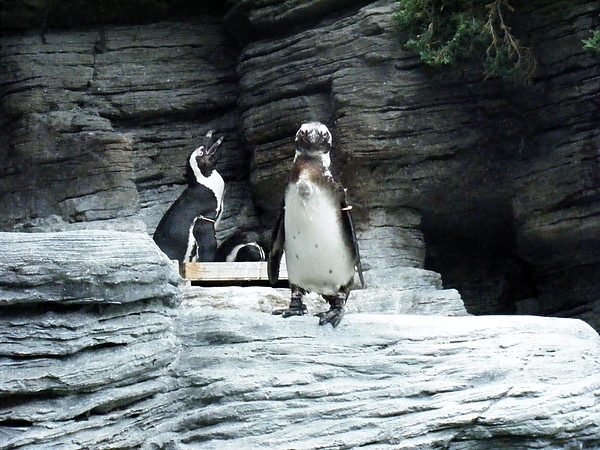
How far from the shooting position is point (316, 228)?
4.89m

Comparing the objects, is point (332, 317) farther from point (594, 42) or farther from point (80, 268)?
point (594, 42)

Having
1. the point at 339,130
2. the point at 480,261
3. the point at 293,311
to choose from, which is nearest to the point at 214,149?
the point at 339,130

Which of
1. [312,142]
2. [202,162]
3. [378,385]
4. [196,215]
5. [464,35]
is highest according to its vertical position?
[464,35]

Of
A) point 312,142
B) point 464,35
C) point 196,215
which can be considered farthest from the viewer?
point 196,215

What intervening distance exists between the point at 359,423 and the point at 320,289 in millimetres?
897

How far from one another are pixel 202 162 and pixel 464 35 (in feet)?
7.69

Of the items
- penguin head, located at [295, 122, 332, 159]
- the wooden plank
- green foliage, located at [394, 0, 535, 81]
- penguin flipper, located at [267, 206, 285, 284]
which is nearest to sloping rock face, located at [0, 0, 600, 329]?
green foliage, located at [394, 0, 535, 81]

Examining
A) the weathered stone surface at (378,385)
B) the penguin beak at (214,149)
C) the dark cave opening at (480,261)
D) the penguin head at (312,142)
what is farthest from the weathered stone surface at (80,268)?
Answer: the dark cave opening at (480,261)

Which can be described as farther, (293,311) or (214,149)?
(214,149)

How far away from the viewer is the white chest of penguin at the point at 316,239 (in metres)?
4.87

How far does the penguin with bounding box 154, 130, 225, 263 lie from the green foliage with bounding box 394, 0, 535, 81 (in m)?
1.89

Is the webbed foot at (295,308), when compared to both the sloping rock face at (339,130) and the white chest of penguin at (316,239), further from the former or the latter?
the sloping rock face at (339,130)

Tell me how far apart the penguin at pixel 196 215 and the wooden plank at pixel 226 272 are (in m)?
1.07

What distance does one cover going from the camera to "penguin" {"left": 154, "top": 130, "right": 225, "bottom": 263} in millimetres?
7367
